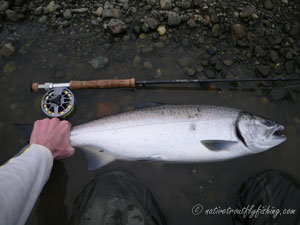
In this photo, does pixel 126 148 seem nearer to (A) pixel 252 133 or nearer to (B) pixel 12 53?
(A) pixel 252 133

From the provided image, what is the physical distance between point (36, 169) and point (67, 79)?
1.69 metres

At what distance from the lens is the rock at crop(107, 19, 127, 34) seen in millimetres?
3127

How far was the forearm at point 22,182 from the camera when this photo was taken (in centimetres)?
131

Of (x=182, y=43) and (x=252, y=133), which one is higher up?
(x=182, y=43)

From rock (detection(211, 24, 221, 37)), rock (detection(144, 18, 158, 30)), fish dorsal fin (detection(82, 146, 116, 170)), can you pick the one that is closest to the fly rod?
fish dorsal fin (detection(82, 146, 116, 170))

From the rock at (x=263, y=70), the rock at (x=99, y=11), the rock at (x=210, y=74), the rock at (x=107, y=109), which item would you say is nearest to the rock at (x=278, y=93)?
→ the rock at (x=263, y=70)

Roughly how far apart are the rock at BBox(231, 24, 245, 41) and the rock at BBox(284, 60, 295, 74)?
832 millimetres

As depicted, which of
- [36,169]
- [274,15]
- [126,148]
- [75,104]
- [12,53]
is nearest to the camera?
[36,169]

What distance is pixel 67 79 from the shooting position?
301cm

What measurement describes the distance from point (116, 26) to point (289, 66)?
9.32 ft

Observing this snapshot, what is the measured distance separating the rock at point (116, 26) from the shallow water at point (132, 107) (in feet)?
0.62

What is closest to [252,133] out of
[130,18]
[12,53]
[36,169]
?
[36,169]

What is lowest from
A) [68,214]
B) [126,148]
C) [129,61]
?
[68,214]

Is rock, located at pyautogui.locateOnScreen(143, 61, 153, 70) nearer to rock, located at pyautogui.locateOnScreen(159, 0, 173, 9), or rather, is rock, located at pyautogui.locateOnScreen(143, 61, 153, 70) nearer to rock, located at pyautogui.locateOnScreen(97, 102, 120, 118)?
rock, located at pyautogui.locateOnScreen(97, 102, 120, 118)
